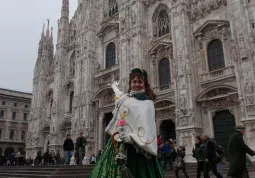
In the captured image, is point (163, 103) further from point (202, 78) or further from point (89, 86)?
point (89, 86)

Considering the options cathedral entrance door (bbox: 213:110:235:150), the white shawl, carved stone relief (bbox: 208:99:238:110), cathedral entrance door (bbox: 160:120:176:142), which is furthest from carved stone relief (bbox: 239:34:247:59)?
the white shawl

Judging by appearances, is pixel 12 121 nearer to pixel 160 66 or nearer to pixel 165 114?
pixel 160 66

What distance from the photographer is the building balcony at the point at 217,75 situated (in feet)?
46.3

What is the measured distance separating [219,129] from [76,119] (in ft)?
40.9

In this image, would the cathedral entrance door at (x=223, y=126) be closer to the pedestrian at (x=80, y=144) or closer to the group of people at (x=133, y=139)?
the pedestrian at (x=80, y=144)

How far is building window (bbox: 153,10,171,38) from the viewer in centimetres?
1870

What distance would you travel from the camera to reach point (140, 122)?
252 cm

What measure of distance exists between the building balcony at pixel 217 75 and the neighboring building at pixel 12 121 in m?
32.4

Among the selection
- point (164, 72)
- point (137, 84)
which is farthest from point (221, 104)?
point (137, 84)

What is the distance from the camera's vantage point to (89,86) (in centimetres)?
2242

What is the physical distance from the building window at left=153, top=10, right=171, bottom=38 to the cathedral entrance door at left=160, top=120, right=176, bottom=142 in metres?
6.68

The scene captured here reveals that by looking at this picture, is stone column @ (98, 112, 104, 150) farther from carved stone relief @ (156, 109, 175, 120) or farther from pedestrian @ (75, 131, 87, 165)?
pedestrian @ (75, 131, 87, 165)

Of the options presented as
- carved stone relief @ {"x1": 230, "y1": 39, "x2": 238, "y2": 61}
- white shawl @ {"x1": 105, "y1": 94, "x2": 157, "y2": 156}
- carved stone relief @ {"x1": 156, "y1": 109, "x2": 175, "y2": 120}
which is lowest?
white shawl @ {"x1": 105, "y1": 94, "x2": 157, "y2": 156}

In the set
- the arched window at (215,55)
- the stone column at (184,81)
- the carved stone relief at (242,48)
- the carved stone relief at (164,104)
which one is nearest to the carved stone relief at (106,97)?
the carved stone relief at (164,104)
